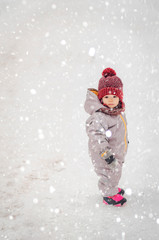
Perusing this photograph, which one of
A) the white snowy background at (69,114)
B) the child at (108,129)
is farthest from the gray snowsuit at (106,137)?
the white snowy background at (69,114)

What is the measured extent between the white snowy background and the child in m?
0.22

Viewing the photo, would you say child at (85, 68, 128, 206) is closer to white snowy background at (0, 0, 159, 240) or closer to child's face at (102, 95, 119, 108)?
child's face at (102, 95, 119, 108)

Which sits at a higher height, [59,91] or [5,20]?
[5,20]

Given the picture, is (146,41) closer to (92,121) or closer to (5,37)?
(5,37)

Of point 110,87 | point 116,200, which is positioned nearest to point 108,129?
point 110,87

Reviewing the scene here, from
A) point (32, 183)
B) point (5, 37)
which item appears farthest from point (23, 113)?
point (5, 37)

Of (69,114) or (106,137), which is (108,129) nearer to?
(106,137)

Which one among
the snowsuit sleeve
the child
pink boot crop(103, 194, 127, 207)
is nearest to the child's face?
the child

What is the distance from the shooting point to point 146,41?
5.03m

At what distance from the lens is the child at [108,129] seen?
2.14 m

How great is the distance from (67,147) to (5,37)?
317cm

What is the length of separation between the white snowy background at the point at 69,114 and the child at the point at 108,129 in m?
0.22

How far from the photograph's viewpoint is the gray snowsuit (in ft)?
6.91

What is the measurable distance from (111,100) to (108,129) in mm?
273
